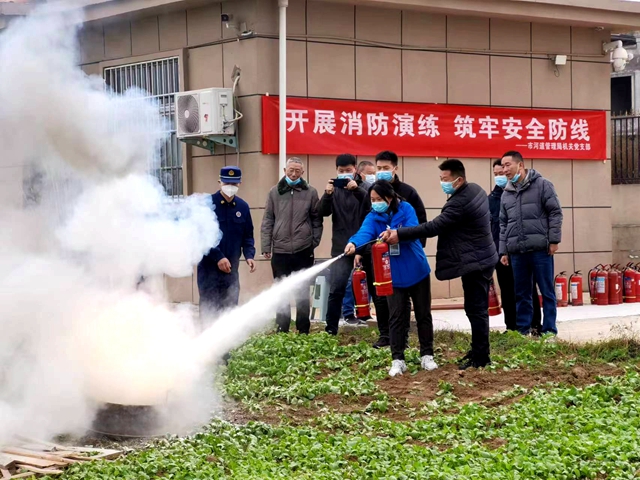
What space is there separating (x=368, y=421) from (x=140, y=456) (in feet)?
6.84

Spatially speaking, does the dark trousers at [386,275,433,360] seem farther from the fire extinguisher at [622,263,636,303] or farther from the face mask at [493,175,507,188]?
the fire extinguisher at [622,263,636,303]

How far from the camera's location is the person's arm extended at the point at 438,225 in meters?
10.2

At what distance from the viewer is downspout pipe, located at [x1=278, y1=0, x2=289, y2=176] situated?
617 inches

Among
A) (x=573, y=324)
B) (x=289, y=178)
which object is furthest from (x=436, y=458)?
(x=573, y=324)

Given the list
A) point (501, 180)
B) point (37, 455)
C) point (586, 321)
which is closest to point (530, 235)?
point (501, 180)

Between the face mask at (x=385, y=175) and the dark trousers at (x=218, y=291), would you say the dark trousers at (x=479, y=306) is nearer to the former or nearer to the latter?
the face mask at (x=385, y=175)

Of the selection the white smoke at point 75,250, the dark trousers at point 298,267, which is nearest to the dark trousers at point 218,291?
the dark trousers at point 298,267

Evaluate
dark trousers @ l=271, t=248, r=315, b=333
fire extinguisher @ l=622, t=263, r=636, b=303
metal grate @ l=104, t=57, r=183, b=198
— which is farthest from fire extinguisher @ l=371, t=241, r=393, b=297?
fire extinguisher @ l=622, t=263, r=636, b=303

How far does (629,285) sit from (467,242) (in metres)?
8.26

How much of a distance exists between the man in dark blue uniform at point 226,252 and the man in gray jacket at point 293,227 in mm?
693

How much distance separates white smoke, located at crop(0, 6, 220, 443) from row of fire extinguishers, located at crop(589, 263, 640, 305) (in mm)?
9584

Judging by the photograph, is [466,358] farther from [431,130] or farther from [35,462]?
[431,130]

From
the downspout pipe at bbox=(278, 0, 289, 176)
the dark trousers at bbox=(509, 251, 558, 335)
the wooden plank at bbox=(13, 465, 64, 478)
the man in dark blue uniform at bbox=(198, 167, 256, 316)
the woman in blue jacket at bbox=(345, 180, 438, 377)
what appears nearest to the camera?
the wooden plank at bbox=(13, 465, 64, 478)

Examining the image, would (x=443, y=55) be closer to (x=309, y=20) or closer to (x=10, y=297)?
(x=309, y=20)
